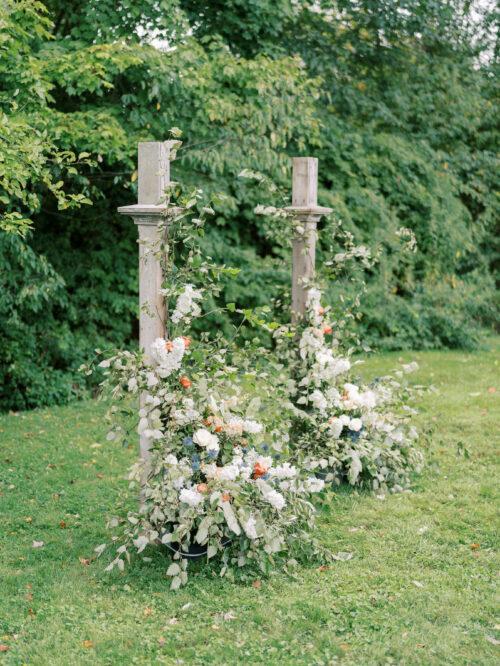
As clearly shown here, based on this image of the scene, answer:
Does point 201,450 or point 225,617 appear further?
point 201,450

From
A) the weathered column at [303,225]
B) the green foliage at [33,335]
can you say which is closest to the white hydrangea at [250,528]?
the weathered column at [303,225]

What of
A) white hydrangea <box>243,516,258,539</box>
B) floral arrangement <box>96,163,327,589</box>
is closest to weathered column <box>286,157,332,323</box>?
floral arrangement <box>96,163,327,589</box>

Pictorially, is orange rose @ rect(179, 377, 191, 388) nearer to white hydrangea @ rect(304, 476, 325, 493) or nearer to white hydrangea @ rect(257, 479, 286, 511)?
white hydrangea @ rect(257, 479, 286, 511)

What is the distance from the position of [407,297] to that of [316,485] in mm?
7197

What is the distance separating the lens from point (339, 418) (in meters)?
5.22

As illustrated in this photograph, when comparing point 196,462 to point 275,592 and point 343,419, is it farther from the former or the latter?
point 343,419

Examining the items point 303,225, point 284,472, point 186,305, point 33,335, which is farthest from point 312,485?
point 33,335

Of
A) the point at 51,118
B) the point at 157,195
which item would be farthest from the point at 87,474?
the point at 51,118

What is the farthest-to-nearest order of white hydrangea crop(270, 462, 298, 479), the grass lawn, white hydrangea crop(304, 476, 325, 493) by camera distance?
white hydrangea crop(304, 476, 325, 493) → white hydrangea crop(270, 462, 298, 479) → the grass lawn

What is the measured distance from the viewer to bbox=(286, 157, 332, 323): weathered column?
5395 mm

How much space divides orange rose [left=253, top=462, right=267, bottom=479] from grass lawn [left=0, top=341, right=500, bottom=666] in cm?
51

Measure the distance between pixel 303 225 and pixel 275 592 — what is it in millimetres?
2444

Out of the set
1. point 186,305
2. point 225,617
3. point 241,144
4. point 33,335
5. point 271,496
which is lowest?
point 225,617

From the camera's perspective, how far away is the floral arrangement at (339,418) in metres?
5.15
